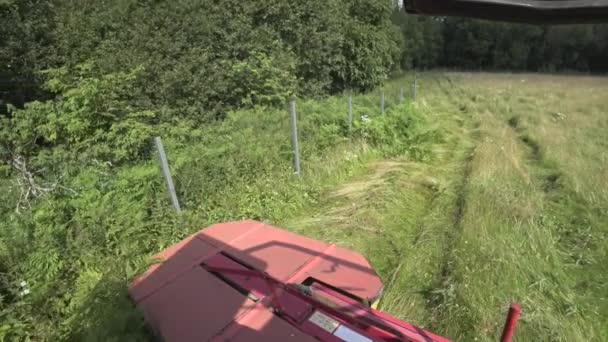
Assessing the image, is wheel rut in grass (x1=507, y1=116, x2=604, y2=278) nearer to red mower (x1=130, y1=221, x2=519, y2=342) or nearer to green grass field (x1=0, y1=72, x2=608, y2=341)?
green grass field (x1=0, y1=72, x2=608, y2=341)

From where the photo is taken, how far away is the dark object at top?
2.62 ft

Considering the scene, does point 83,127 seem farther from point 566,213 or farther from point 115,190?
point 566,213

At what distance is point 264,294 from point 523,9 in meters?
2.08

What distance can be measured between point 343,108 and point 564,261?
5032mm

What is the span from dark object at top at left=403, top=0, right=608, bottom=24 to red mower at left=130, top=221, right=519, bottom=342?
4.33 feet

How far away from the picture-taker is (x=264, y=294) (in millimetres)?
2289

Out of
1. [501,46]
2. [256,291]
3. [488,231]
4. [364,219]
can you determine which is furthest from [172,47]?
[501,46]

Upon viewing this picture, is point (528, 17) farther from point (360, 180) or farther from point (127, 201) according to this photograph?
point (360, 180)

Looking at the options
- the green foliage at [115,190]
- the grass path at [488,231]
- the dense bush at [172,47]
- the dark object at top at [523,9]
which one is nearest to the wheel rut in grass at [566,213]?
the grass path at [488,231]

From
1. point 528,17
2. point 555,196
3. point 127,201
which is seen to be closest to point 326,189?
point 127,201

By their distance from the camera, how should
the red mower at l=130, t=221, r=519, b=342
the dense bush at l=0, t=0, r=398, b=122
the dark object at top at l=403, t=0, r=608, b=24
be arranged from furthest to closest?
the dense bush at l=0, t=0, r=398, b=122, the red mower at l=130, t=221, r=519, b=342, the dark object at top at l=403, t=0, r=608, b=24

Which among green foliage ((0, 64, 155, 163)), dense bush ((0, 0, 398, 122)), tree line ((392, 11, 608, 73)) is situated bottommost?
tree line ((392, 11, 608, 73))

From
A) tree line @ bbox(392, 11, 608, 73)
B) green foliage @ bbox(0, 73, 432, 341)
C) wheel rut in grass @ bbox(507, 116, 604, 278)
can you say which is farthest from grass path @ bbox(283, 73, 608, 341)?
tree line @ bbox(392, 11, 608, 73)

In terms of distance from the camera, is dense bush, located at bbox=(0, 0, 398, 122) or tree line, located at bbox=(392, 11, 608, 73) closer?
dense bush, located at bbox=(0, 0, 398, 122)
